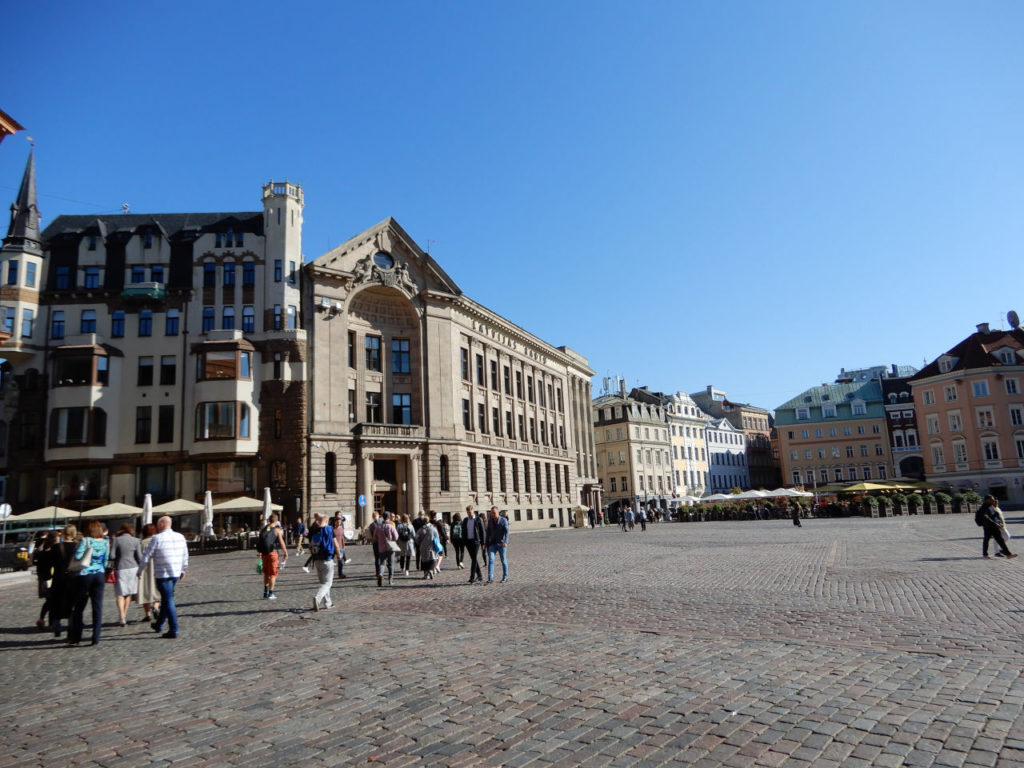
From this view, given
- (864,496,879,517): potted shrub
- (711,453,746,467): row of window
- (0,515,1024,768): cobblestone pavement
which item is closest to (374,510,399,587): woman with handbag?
(0,515,1024,768): cobblestone pavement

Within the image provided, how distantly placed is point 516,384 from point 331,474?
23195 mm

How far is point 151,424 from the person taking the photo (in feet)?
138

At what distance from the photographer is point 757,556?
21.9m

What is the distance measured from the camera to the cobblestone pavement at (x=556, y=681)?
540cm

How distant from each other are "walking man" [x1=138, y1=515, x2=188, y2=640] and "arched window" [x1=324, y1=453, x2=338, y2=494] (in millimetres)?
32072

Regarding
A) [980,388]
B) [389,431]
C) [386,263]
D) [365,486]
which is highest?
[386,263]

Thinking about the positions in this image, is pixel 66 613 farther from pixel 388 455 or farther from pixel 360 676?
pixel 388 455

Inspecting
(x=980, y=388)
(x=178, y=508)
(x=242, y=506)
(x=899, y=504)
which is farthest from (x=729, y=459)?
(x=178, y=508)

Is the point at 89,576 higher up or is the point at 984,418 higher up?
the point at 984,418

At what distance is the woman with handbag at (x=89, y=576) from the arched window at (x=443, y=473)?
122 feet

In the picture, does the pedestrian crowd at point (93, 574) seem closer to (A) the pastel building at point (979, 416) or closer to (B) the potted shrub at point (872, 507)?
(B) the potted shrub at point (872, 507)

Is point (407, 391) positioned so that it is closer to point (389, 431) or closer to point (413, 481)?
point (389, 431)

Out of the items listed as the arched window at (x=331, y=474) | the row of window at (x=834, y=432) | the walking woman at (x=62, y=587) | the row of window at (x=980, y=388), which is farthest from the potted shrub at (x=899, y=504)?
the walking woman at (x=62, y=587)

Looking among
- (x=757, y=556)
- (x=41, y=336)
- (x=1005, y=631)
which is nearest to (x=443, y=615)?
(x=1005, y=631)
